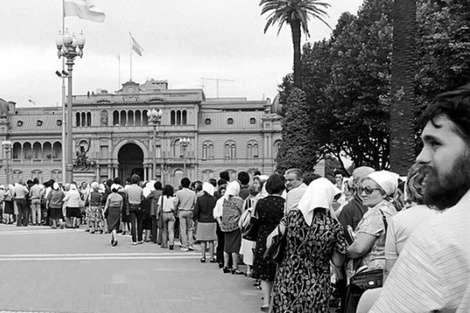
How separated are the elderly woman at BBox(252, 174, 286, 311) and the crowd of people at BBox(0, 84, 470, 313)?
0.01 metres

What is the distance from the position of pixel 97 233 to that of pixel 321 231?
17547mm

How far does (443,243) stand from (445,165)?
0.86 ft

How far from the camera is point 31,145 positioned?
276 ft

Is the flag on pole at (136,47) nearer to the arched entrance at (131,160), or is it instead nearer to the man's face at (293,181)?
the arched entrance at (131,160)

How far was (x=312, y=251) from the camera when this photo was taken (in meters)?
5.84

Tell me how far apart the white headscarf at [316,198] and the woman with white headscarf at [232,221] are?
6754 millimetres

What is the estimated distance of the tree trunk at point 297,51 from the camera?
36228mm

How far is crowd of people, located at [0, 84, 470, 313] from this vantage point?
5.19 feet

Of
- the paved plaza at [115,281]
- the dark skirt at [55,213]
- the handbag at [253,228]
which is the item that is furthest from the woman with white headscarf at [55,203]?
the handbag at [253,228]

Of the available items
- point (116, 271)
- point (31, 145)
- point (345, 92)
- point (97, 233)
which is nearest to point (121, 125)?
point (31, 145)

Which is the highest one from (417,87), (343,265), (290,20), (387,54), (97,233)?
(290,20)

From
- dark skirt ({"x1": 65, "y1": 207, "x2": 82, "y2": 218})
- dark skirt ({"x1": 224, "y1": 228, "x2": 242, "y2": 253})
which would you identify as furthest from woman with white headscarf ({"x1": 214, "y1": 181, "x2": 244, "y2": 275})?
dark skirt ({"x1": 65, "y1": 207, "x2": 82, "y2": 218})

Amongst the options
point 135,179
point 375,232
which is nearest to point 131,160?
point 135,179

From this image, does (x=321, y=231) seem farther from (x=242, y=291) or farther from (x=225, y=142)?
(x=225, y=142)
